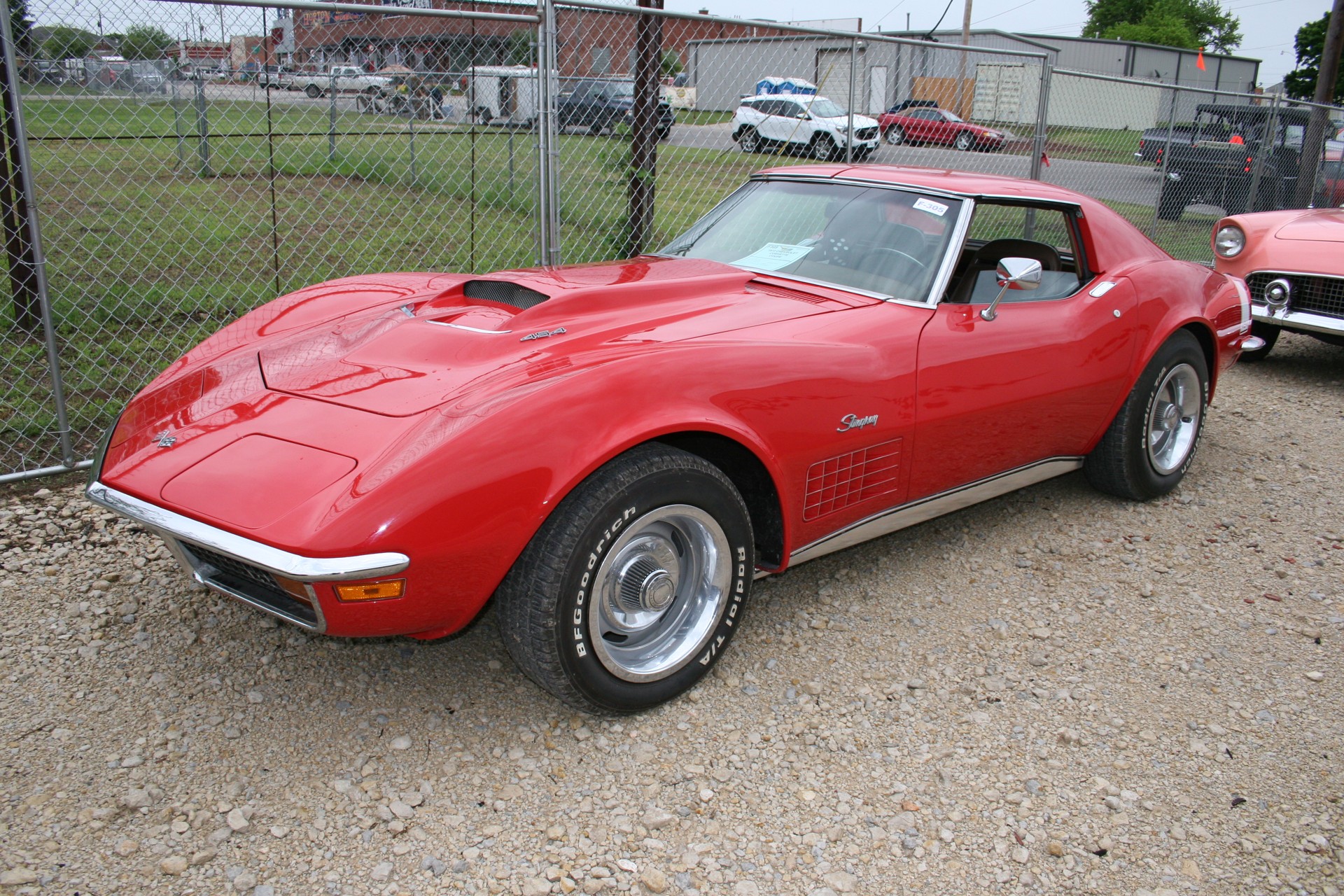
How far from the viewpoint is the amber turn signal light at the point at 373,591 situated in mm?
2109

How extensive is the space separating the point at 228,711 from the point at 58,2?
9.55ft

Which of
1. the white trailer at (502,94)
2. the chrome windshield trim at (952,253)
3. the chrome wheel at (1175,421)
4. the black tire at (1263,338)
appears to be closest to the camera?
the chrome windshield trim at (952,253)

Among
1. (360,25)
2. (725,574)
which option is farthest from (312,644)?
(360,25)

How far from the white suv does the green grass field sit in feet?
0.50

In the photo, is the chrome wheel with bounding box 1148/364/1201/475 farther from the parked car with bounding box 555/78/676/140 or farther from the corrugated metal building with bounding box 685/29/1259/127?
the parked car with bounding box 555/78/676/140

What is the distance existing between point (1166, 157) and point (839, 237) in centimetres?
699

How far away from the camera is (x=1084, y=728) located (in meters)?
2.71

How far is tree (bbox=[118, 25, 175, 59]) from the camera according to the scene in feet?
13.6

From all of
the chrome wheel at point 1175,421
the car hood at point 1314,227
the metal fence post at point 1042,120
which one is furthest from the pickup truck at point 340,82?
the car hood at point 1314,227

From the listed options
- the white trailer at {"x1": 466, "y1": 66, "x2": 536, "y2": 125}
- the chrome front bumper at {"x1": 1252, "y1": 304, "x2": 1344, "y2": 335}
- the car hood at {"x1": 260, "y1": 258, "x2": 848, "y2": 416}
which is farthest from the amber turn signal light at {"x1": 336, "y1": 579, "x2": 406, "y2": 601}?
the chrome front bumper at {"x1": 1252, "y1": 304, "x2": 1344, "y2": 335}

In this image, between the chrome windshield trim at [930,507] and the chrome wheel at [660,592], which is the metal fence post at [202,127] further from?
the chrome windshield trim at [930,507]

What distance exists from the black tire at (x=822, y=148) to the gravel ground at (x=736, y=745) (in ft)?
11.8

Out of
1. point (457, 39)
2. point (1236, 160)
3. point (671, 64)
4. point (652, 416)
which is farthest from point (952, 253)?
point (1236, 160)

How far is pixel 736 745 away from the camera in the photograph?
102 inches
